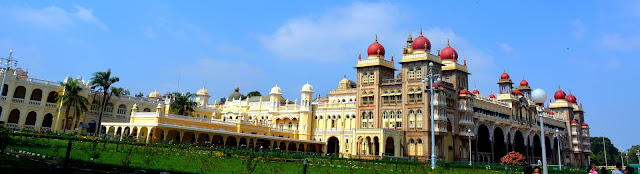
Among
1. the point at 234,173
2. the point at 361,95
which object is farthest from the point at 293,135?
the point at 234,173

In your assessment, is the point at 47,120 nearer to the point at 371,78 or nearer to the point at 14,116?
the point at 14,116

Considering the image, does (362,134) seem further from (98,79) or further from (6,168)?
(6,168)

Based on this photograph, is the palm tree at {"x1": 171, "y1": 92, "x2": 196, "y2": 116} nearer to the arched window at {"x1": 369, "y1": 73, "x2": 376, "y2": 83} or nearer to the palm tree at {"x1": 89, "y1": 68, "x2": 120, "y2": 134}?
the palm tree at {"x1": 89, "y1": 68, "x2": 120, "y2": 134}

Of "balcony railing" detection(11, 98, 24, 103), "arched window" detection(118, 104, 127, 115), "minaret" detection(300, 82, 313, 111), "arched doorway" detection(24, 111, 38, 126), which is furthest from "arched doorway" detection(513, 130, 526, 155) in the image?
"balcony railing" detection(11, 98, 24, 103)

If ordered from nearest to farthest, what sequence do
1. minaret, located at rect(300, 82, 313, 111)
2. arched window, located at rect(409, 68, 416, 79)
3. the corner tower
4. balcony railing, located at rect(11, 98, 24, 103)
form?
balcony railing, located at rect(11, 98, 24, 103)
arched window, located at rect(409, 68, 416, 79)
the corner tower
minaret, located at rect(300, 82, 313, 111)

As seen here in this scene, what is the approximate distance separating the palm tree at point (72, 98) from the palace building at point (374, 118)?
2.43 m

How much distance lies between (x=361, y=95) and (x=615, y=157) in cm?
11429

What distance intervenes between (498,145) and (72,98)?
56.2 metres

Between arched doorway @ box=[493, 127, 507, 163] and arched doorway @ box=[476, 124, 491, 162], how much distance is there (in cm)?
263

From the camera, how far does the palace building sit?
51781 mm

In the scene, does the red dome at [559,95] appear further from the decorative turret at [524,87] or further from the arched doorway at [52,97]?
the arched doorway at [52,97]

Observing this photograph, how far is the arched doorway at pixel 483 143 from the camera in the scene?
61375 millimetres

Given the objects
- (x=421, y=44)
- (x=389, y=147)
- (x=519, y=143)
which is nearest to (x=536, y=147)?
(x=519, y=143)

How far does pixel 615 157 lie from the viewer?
136m
